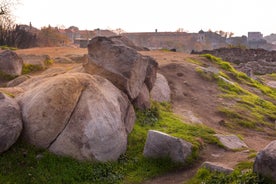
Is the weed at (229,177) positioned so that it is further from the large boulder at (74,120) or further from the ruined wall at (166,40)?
the ruined wall at (166,40)

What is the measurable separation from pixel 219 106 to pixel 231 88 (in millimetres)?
2307

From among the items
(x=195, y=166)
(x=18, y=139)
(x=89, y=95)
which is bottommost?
(x=195, y=166)

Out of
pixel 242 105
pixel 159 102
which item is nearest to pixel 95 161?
pixel 159 102

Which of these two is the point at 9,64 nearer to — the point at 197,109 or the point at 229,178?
the point at 197,109

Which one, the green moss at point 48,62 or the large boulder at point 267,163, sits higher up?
the green moss at point 48,62

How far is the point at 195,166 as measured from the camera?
23.9 ft

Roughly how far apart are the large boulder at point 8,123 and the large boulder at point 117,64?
2.46 m

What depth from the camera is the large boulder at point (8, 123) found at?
6401 mm

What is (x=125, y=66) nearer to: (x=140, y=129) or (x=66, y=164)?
(x=140, y=129)

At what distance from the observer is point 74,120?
7.01 meters

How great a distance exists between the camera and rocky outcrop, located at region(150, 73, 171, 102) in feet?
38.1

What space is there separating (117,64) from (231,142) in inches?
121

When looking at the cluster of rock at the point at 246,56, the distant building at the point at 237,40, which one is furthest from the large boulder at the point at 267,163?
the distant building at the point at 237,40

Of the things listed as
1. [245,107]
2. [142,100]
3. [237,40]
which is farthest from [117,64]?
[237,40]
